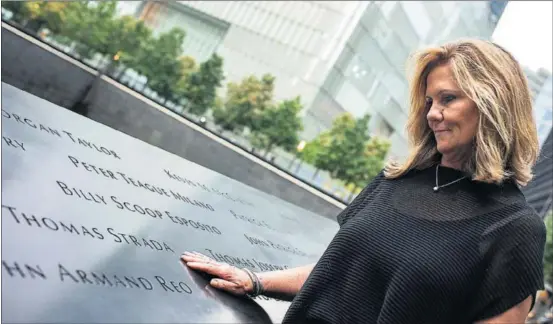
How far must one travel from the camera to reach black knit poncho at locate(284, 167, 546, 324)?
5.00 ft

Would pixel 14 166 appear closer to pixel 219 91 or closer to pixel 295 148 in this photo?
pixel 295 148

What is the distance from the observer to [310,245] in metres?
4.33

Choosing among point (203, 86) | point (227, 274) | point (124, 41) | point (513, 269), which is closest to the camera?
point (513, 269)

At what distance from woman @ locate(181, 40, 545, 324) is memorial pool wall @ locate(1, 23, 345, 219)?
861cm

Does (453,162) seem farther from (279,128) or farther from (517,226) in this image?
(279,128)

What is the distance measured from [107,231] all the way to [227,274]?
537mm

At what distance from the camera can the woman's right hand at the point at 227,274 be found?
2.23m

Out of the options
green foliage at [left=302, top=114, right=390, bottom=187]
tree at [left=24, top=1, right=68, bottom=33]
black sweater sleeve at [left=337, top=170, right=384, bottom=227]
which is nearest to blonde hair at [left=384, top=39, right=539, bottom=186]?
black sweater sleeve at [left=337, top=170, right=384, bottom=227]

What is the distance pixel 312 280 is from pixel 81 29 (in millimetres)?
35919

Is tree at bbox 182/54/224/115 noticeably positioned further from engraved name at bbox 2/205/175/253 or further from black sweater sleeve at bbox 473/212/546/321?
black sweater sleeve at bbox 473/212/546/321

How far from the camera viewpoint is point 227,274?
2258 mm

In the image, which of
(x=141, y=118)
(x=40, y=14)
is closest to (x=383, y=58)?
(x=40, y=14)

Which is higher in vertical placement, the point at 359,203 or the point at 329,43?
the point at 329,43

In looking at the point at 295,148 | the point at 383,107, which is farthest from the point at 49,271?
the point at 383,107
